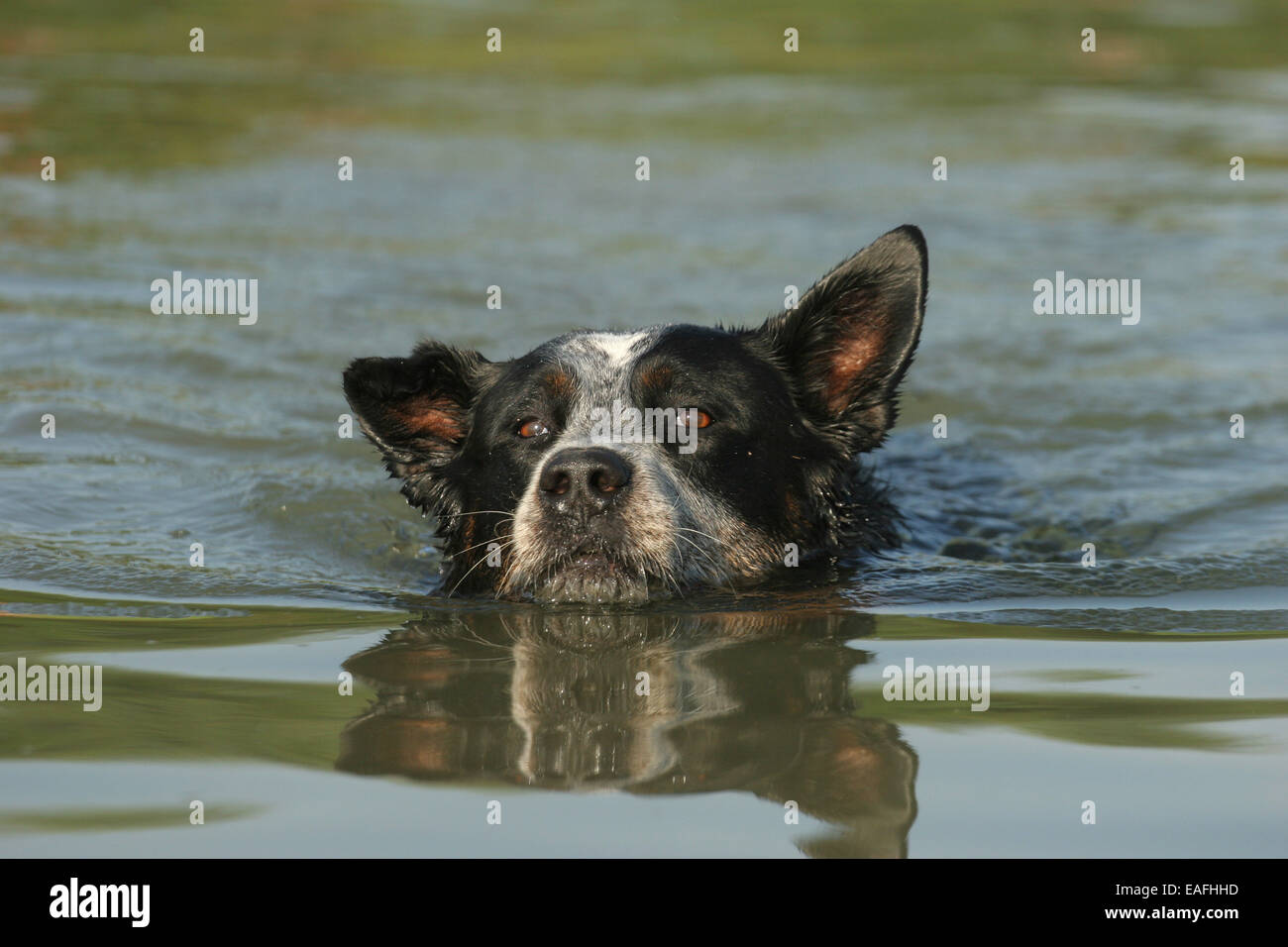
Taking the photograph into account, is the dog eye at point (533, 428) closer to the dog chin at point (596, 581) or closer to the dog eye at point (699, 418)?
the dog eye at point (699, 418)

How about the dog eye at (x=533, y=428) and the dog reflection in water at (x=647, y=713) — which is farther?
the dog eye at (x=533, y=428)

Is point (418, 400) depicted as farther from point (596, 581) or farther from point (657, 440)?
point (596, 581)

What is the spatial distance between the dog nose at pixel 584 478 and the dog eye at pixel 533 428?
49 cm

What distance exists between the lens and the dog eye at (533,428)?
6074mm

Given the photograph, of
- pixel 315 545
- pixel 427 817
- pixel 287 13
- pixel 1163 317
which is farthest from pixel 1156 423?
pixel 287 13

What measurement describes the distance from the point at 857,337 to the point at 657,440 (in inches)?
43.1

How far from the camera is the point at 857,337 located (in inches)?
257

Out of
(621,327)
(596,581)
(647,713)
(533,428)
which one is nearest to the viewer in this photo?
(647,713)

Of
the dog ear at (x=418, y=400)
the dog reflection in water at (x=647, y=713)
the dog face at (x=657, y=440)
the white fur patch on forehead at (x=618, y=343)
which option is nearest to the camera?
the dog reflection in water at (x=647, y=713)

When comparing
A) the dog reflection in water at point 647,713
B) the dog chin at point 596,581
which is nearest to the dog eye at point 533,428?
the dog chin at point 596,581

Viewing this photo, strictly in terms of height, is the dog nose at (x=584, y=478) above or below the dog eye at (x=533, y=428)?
below

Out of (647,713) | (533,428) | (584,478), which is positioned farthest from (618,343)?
(647,713)

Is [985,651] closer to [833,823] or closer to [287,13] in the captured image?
[833,823]
